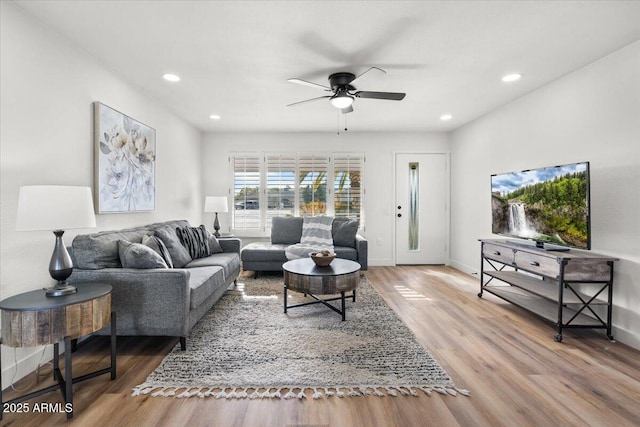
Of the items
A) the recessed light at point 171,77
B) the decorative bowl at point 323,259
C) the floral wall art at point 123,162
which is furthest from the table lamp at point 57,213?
the decorative bowl at point 323,259

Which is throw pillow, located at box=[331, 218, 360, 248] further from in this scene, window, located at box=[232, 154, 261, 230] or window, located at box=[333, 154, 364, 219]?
window, located at box=[232, 154, 261, 230]

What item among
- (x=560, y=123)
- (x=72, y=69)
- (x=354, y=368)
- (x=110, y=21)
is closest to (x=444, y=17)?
(x=560, y=123)

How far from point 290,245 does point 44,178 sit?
10.7 feet

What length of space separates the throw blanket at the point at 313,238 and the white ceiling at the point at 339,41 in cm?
207

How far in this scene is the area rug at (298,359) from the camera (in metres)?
1.90

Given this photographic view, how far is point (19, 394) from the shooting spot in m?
1.85

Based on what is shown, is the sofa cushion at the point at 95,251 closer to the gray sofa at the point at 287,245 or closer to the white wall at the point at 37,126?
the white wall at the point at 37,126

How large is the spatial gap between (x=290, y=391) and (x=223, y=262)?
1912mm

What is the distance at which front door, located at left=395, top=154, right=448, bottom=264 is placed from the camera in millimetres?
5660

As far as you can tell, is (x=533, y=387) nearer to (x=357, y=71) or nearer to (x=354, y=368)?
(x=354, y=368)

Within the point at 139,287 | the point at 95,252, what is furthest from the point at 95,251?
the point at 139,287

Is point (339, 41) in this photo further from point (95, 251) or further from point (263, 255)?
point (263, 255)

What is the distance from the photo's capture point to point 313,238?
4.88 meters

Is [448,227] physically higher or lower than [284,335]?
higher
